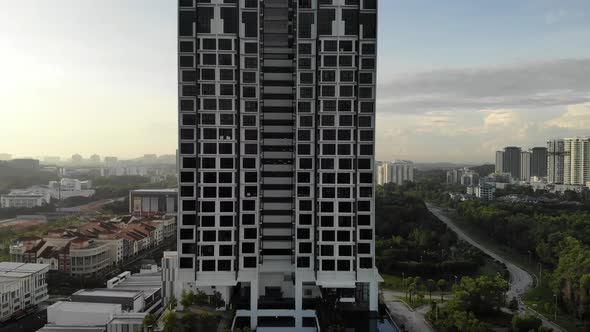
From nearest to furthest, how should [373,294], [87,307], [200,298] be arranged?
[373,294], [200,298], [87,307]

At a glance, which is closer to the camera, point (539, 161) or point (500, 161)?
point (539, 161)

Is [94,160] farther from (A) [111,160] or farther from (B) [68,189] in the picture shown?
(B) [68,189]

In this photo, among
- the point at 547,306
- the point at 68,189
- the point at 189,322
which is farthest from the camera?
the point at 68,189

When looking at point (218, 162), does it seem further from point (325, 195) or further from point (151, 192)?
point (151, 192)

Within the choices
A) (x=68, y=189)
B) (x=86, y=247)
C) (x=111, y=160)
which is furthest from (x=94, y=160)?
(x=86, y=247)

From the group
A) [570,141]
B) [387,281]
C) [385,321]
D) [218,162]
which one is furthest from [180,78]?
[570,141]

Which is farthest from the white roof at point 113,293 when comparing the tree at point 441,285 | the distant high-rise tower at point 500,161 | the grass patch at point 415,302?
the distant high-rise tower at point 500,161

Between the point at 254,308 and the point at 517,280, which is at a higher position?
the point at 254,308
